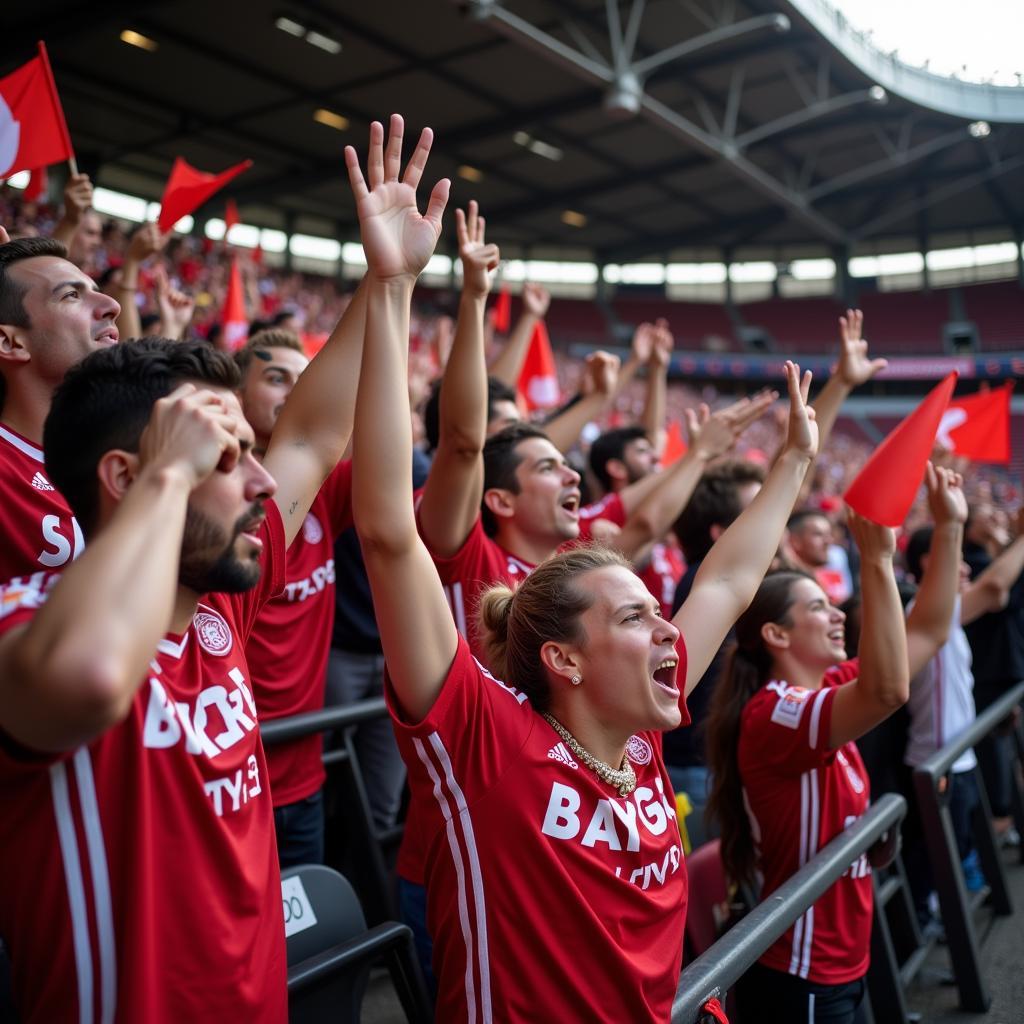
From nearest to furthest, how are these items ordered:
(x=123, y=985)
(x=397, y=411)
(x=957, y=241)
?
(x=123, y=985), (x=397, y=411), (x=957, y=241)

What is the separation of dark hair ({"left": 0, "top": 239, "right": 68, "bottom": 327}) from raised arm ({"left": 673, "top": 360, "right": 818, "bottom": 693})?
153 cm

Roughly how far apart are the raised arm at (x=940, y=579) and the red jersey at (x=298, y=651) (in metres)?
1.69

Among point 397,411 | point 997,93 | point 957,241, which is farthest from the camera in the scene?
point 957,241

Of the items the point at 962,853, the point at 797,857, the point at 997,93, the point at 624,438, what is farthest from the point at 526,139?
the point at 797,857

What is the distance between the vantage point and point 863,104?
60.0 feet

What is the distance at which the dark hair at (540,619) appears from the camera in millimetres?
1756

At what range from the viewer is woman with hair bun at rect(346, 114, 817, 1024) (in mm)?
1477

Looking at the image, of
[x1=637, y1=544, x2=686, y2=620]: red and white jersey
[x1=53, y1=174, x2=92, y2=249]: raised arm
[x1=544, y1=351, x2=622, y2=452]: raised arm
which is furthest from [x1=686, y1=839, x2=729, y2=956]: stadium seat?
[x1=53, y1=174, x2=92, y2=249]: raised arm

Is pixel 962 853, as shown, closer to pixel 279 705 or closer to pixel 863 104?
pixel 279 705

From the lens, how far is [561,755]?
5.27 ft

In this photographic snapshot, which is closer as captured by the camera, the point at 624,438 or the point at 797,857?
the point at 797,857

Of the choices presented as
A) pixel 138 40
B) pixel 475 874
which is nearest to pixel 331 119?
pixel 138 40

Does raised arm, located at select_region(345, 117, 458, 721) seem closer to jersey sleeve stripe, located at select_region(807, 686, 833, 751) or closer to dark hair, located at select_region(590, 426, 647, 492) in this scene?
jersey sleeve stripe, located at select_region(807, 686, 833, 751)

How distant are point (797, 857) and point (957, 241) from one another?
30682 mm
